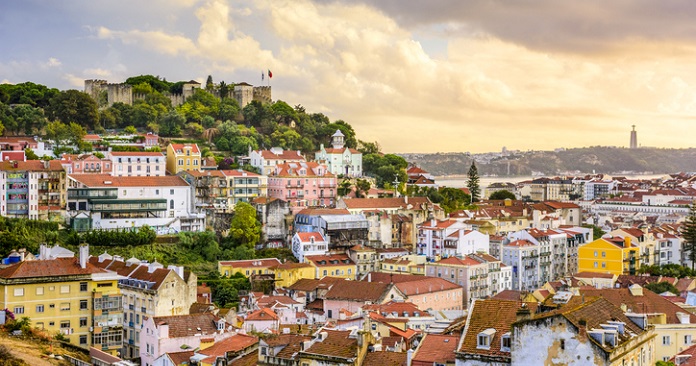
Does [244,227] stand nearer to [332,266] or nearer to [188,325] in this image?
[332,266]

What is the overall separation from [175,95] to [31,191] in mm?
41903

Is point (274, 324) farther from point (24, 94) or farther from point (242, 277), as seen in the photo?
point (24, 94)

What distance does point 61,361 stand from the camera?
103 ft

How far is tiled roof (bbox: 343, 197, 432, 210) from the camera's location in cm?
7194

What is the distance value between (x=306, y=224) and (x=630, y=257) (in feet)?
79.6

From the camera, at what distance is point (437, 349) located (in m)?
26.5

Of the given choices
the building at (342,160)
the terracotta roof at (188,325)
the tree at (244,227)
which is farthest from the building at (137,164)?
the terracotta roof at (188,325)

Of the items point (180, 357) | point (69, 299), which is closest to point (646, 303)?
point (180, 357)

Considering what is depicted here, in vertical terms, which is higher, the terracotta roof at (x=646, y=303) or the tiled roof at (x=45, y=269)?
the tiled roof at (x=45, y=269)

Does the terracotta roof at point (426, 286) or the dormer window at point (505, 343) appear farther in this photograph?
the terracotta roof at point (426, 286)

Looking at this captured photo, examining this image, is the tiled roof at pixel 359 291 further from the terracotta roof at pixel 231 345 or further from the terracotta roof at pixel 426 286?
the terracotta roof at pixel 231 345

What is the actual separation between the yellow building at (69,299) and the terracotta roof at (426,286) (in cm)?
1656

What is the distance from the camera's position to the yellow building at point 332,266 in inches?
2386

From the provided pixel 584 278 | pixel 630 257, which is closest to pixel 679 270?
pixel 630 257
